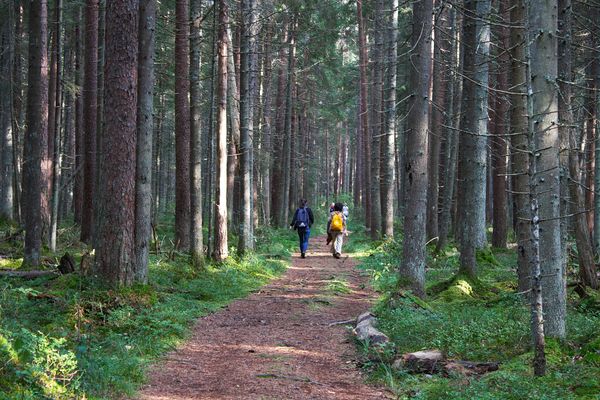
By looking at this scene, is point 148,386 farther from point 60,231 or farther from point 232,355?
point 60,231

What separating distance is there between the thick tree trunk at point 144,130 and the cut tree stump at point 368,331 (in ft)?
13.4

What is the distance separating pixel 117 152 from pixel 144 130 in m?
1.66

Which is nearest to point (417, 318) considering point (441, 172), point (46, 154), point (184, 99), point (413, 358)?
point (413, 358)

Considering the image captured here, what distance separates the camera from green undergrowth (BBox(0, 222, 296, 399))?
490cm

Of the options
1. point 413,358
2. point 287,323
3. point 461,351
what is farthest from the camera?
point 287,323

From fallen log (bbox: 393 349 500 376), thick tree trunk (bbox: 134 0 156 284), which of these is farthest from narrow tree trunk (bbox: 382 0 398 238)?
fallen log (bbox: 393 349 500 376)

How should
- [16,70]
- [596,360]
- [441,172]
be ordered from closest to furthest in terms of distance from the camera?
[596,360]
[16,70]
[441,172]

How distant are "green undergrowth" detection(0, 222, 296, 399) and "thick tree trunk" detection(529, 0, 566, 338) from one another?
15.3 ft

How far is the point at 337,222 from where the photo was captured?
18734 mm

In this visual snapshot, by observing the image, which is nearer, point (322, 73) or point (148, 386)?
point (148, 386)

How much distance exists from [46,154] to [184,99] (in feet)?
12.5

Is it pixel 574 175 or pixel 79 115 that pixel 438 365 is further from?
pixel 79 115

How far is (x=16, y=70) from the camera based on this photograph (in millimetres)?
22516

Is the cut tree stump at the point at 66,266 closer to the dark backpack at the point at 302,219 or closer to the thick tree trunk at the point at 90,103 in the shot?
the thick tree trunk at the point at 90,103
